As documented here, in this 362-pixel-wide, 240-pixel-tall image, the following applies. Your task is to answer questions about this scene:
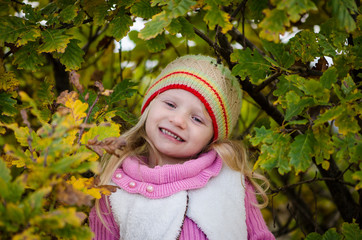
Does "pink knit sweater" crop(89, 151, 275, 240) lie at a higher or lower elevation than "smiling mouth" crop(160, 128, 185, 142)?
lower

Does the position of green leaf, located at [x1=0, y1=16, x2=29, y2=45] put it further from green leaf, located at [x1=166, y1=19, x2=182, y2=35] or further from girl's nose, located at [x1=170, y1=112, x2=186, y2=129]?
girl's nose, located at [x1=170, y1=112, x2=186, y2=129]

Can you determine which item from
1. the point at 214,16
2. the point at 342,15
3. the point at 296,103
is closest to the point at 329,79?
the point at 296,103

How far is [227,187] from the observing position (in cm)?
208

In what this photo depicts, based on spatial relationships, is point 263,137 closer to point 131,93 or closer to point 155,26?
point 155,26

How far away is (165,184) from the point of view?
200cm

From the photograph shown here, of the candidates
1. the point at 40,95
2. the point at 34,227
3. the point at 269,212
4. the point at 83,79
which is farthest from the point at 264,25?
the point at 269,212

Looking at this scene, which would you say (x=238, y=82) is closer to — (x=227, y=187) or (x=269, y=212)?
(x=227, y=187)

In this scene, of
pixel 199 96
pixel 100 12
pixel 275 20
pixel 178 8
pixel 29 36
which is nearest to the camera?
pixel 275 20

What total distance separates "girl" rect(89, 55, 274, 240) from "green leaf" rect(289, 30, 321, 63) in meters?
0.49

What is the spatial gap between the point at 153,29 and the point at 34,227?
792mm

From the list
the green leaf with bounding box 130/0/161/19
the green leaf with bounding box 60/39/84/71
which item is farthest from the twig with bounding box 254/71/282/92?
the green leaf with bounding box 60/39/84/71

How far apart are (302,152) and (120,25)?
3.45 feet

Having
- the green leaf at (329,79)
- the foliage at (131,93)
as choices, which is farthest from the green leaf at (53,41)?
the green leaf at (329,79)

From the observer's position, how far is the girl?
6.36 ft
